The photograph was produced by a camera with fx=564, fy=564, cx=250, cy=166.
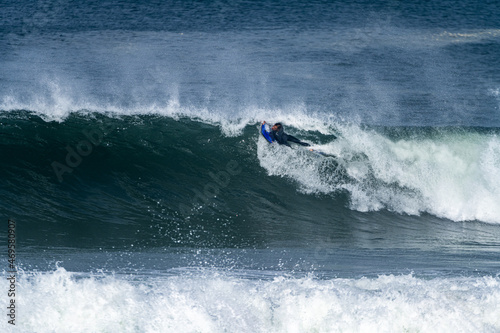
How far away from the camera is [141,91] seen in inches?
758

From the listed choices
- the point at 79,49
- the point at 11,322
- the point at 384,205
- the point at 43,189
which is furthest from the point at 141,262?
the point at 79,49

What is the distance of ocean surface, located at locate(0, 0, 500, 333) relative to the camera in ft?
26.8

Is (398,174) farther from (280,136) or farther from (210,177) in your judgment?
(210,177)

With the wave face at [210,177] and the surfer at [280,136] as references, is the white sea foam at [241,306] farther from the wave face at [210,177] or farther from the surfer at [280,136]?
the surfer at [280,136]

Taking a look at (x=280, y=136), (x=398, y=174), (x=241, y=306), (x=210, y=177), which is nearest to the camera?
(x=241, y=306)

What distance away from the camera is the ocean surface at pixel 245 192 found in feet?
26.8

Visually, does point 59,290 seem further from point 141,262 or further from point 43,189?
point 43,189

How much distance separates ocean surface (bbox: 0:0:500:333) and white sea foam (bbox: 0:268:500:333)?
0.03 meters

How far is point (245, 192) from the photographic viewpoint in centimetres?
1219

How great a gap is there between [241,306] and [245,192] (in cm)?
428

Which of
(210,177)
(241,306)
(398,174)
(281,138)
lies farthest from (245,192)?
(241,306)

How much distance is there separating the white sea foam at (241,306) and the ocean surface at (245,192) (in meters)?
0.03

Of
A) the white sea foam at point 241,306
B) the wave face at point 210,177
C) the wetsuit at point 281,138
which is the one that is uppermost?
the wetsuit at point 281,138

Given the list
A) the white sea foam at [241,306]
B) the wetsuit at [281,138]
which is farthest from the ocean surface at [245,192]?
the wetsuit at [281,138]
